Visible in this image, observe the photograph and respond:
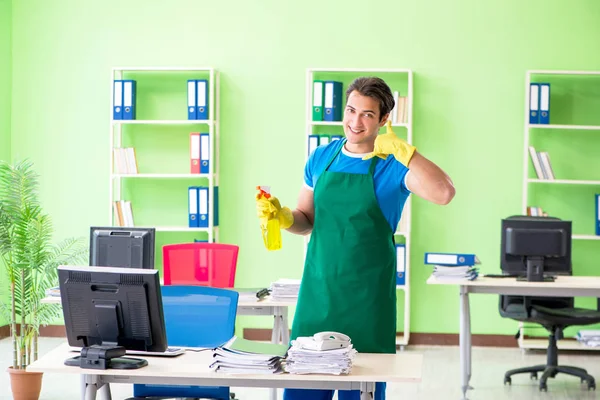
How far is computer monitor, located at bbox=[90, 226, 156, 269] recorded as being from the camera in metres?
4.65

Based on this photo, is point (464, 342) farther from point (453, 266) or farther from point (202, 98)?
point (202, 98)

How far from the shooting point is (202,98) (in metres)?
7.06

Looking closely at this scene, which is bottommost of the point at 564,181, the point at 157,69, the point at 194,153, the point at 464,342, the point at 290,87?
the point at 464,342

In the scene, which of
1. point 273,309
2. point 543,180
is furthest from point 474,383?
point 273,309

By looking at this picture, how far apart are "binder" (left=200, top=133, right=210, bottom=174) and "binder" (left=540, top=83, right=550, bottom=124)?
2.56 metres

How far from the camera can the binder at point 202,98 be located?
7.05 metres

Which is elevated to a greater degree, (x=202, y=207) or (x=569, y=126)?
(x=569, y=126)

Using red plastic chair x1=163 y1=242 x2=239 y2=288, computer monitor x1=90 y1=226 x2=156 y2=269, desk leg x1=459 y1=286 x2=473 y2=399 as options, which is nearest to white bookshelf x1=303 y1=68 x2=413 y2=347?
desk leg x1=459 y1=286 x2=473 y2=399

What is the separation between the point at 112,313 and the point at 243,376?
48 centimetres

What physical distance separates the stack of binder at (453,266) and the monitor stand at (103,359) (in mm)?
2772

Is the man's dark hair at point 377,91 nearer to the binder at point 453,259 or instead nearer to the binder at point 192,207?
the binder at point 453,259

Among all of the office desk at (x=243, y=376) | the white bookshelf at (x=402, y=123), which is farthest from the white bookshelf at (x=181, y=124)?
the office desk at (x=243, y=376)

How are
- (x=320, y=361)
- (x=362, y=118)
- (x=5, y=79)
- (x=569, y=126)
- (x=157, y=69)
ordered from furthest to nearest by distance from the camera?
(x=5, y=79) → (x=157, y=69) → (x=569, y=126) → (x=362, y=118) → (x=320, y=361)

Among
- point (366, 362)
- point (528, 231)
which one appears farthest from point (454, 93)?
point (366, 362)
